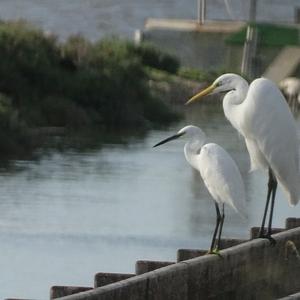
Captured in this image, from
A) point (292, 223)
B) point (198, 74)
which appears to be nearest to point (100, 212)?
point (292, 223)

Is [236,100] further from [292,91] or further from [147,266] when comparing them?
[292,91]

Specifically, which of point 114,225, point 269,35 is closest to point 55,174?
point 114,225

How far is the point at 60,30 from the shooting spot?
53.2 metres

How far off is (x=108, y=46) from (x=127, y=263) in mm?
16895

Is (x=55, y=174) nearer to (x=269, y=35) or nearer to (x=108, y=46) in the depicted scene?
(x=108, y=46)

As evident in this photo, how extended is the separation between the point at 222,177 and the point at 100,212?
7.79 meters

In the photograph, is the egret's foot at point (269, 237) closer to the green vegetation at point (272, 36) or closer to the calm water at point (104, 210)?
the calm water at point (104, 210)

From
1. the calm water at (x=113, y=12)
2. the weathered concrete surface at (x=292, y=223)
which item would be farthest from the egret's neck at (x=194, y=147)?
the calm water at (x=113, y=12)

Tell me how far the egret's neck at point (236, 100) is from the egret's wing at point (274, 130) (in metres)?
0.06

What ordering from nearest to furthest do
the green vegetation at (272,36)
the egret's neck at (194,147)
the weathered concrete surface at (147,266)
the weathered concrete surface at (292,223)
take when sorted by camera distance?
1. the weathered concrete surface at (147,266)
2. the egret's neck at (194,147)
3. the weathered concrete surface at (292,223)
4. the green vegetation at (272,36)

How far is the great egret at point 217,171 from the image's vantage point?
41.2 feet

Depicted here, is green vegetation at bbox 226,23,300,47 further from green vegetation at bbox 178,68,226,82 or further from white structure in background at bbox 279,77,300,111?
green vegetation at bbox 178,68,226,82

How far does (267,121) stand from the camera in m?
12.8

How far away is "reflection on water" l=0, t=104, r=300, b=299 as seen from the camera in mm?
16625
